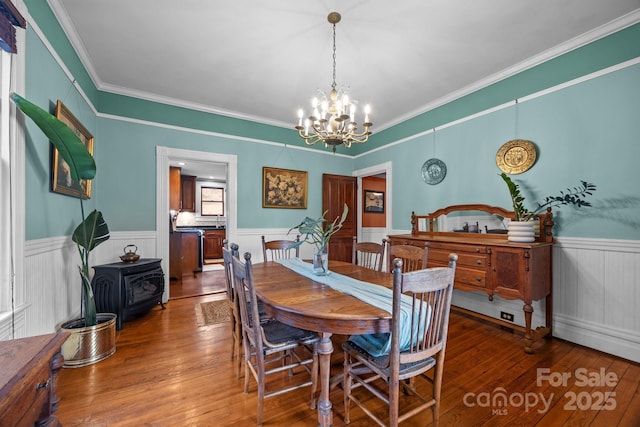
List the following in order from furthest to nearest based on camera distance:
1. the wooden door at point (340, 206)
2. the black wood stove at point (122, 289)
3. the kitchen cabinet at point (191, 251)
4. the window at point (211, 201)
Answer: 1. the window at point (211, 201)
2. the kitchen cabinet at point (191, 251)
3. the wooden door at point (340, 206)
4. the black wood stove at point (122, 289)

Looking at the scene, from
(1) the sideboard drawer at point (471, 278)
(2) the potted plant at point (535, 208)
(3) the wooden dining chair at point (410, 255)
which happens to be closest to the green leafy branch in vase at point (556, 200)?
(2) the potted plant at point (535, 208)

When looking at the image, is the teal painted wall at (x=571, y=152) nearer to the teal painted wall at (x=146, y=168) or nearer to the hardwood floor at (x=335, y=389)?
the hardwood floor at (x=335, y=389)

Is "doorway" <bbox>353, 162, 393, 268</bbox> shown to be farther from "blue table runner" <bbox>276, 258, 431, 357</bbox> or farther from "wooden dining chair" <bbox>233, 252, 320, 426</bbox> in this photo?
"wooden dining chair" <bbox>233, 252, 320, 426</bbox>

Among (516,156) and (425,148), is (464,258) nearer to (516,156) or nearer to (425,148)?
(516,156)

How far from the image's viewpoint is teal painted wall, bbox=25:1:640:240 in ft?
7.32

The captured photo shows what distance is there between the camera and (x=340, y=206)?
5250 mm

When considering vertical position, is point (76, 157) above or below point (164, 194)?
above

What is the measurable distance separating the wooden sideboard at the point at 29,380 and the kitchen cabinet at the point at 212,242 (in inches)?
270

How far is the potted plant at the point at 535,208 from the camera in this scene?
2477 millimetres

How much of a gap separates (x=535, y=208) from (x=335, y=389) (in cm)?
270

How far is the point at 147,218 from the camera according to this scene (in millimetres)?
3693

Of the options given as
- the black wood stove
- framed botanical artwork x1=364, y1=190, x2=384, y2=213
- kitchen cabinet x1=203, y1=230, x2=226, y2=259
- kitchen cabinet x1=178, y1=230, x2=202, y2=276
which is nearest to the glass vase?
the black wood stove

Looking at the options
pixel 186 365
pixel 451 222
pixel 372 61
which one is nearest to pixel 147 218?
pixel 186 365

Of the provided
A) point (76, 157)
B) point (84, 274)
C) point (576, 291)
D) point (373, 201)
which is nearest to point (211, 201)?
point (373, 201)
